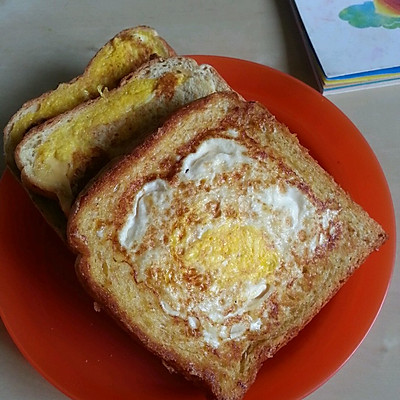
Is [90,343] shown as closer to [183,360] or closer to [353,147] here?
[183,360]

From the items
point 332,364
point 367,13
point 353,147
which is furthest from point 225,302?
point 367,13

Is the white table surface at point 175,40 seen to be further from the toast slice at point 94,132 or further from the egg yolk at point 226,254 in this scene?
the egg yolk at point 226,254

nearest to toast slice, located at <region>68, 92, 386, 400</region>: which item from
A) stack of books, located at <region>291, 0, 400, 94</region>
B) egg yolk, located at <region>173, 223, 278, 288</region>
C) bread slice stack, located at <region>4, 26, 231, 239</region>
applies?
egg yolk, located at <region>173, 223, 278, 288</region>

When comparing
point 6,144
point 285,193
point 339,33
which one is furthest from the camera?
point 339,33

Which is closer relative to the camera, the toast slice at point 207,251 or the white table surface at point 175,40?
the toast slice at point 207,251

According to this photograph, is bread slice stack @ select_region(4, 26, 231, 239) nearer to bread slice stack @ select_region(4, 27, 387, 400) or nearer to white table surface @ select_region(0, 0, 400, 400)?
bread slice stack @ select_region(4, 27, 387, 400)

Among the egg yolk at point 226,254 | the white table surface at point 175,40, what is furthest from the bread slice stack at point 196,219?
the white table surface at point 175,40
